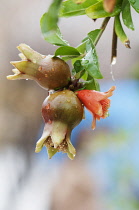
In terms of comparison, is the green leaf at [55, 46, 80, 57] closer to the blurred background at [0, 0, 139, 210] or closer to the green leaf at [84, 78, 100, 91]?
the green leaf at [84, 78, 100, 91]

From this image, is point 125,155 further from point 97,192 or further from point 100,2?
point 100,2

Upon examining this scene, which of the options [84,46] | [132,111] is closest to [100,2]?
[84,46]

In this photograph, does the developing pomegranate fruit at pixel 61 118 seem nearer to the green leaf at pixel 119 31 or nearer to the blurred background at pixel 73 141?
the green leaf at pixel 119 31

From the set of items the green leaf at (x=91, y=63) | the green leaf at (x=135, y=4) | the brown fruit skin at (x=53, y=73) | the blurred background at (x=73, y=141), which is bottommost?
the blurred background at (x=73, y=141)

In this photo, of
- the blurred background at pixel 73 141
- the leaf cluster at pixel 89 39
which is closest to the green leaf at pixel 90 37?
the leaf cluster at pixel 89 39

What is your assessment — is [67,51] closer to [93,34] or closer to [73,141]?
[93,34]

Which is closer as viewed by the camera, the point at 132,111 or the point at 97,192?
the point at 132,111
